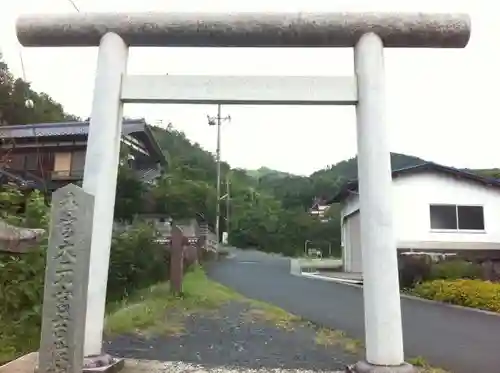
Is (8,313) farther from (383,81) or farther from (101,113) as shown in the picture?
(383,81)

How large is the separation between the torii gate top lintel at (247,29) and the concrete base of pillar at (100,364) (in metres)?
3.68

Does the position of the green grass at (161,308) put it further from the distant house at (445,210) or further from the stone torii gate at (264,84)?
the distant house at (445,210)

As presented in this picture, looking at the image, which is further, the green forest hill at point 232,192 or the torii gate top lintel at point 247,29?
the green forest hill at point 232,192

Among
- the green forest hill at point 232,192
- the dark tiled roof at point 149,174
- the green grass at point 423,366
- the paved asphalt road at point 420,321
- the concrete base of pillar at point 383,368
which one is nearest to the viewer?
the concrete base of pillar at point 383,368

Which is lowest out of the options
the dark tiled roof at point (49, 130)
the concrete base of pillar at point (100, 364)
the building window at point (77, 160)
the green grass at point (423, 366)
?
the green grass at point (423, 366)

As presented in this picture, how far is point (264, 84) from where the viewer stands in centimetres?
516

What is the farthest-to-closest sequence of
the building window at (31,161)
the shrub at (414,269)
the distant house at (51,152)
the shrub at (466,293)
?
the building window at (31,161), the distant house at (51,152), the shrub at (414,269), the shrub at (466,293)

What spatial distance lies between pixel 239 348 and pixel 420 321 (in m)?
4.67

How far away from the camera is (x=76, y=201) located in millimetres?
4086

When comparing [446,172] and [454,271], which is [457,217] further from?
[454,271]

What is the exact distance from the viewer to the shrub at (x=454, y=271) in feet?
48.4

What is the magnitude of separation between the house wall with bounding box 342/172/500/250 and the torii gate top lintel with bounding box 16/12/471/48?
13403 millimetres

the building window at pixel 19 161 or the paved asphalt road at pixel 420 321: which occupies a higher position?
the building window at pixel 19 161

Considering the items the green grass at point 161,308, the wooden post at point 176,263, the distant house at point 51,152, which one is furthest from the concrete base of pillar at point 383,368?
the distant house at point 51,152
